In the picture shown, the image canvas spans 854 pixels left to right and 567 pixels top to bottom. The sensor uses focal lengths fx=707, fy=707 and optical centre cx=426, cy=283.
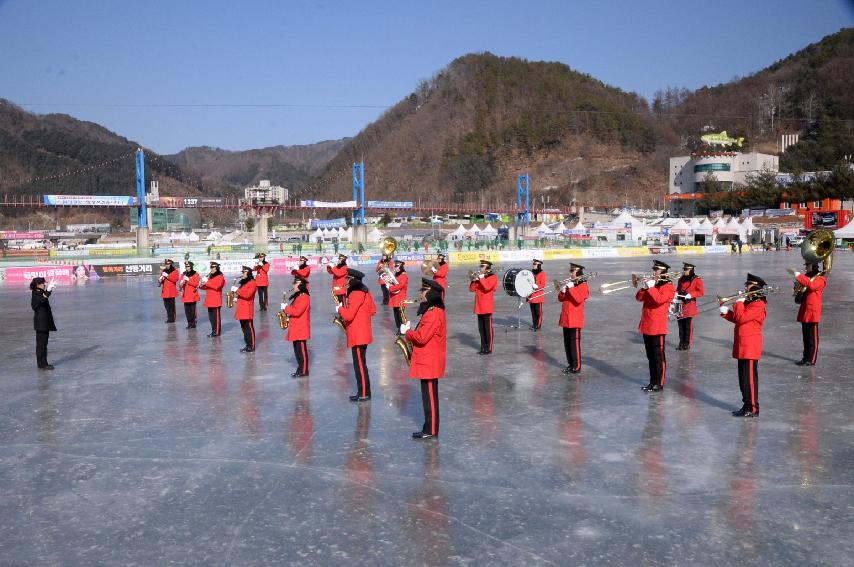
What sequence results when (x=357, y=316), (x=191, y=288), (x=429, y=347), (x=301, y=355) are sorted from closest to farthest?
(x=429, y=347)
(x=357, y=316)
(x=301, y=355)
(x=191, y=288)

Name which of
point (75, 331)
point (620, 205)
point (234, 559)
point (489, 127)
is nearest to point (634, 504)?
point (234, 559)

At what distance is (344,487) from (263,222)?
6979cm

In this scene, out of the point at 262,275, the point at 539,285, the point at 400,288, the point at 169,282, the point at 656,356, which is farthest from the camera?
the point at 262,275

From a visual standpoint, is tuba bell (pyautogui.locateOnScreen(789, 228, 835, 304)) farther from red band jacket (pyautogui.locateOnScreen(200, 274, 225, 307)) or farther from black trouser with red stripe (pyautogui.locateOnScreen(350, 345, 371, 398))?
red band jacket (pyautogui.locateOnScreen(200, 274, 225, 307))

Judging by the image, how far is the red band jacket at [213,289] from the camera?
14266mm

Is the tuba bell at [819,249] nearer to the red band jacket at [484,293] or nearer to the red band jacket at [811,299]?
the red band jacket at [811,299]

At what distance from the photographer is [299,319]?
10.4 metres

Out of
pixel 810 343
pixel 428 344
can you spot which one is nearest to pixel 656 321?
pixel 810 343

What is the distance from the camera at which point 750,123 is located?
176375mm

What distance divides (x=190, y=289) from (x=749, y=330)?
11628mm

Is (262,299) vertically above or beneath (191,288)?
beneath

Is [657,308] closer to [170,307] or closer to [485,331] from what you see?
[485,331]

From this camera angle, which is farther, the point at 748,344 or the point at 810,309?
the point at 810,309

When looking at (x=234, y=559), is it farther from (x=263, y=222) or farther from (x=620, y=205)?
(x=620, y=205)
